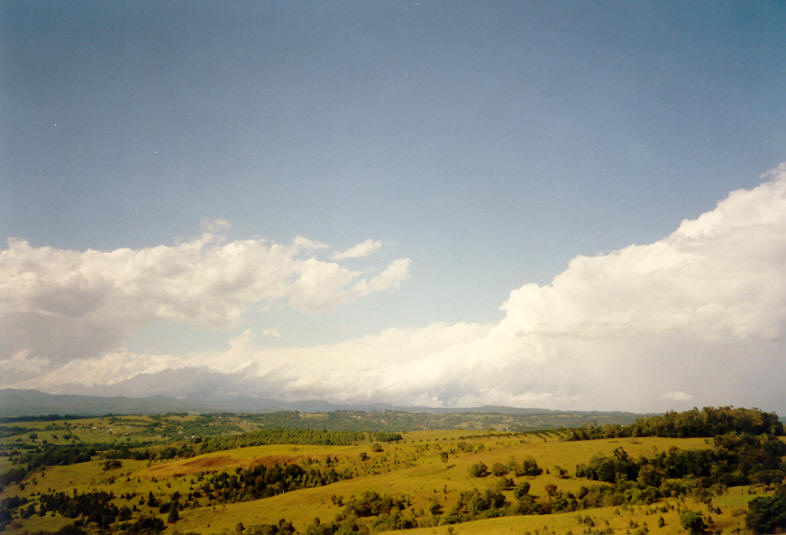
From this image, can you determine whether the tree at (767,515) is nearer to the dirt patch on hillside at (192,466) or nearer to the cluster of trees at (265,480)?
the cluster of trees at (265,480)

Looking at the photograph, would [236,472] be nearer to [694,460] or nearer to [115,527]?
[115,527]

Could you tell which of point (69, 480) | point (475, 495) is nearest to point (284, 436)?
point (69, 480)

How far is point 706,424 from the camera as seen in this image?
8662cm

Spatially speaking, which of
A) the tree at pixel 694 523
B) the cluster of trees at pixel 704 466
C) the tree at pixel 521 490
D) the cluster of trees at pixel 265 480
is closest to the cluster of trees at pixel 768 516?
the tree at pixel 694 523

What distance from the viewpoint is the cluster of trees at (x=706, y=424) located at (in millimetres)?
84500


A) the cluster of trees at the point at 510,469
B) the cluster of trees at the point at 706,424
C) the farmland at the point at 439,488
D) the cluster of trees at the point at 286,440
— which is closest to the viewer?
the farmland at the point at 439,488

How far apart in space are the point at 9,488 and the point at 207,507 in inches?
2661

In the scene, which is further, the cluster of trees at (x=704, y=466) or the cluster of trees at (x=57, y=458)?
the cluster of trees at (x=57, y=458)

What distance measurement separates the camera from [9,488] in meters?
99.2

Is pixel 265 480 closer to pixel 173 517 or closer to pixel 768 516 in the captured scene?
pixel 173 517

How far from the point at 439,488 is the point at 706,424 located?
64.3 m

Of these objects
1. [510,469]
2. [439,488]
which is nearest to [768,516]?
[439,488]

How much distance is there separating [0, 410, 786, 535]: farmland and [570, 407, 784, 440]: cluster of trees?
313 mm

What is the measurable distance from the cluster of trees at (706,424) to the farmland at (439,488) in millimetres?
313
